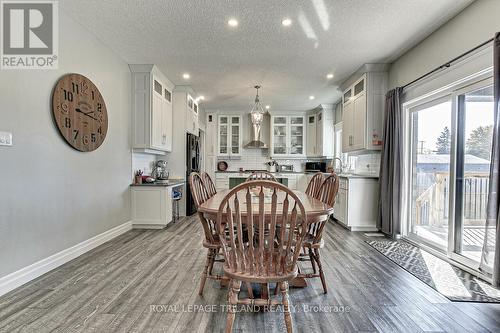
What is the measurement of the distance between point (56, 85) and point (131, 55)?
1.48 meters

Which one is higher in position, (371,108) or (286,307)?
(371,108)

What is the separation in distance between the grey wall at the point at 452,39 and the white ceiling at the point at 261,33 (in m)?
0.10

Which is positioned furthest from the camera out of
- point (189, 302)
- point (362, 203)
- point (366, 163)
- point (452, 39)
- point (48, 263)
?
point (366, 163)

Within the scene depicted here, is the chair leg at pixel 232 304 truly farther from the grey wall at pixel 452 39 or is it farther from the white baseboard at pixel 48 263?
the grey wall at pixel 452 39

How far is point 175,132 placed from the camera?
5.23 meters

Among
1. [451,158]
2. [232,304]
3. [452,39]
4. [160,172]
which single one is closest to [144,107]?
[160,172]

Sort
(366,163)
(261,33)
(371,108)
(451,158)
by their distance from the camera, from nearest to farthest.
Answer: (451,158) → (261,33) → (371,108) → (366,163)

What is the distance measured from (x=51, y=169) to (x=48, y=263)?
927 mm

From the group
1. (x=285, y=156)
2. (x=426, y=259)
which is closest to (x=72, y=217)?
(x=426, y=259)

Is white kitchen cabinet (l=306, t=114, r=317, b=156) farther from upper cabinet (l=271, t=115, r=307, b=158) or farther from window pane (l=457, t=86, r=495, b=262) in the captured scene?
window pane (l=457, t=86, r=495, b=262)

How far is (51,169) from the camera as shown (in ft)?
8.48

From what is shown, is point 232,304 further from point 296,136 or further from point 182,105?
point 296,136

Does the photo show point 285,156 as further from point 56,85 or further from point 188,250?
point 56,85

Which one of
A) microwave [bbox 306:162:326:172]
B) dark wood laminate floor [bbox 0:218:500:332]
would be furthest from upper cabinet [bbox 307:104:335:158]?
dark wood laminate floor [bbox 0:218:500:332]
